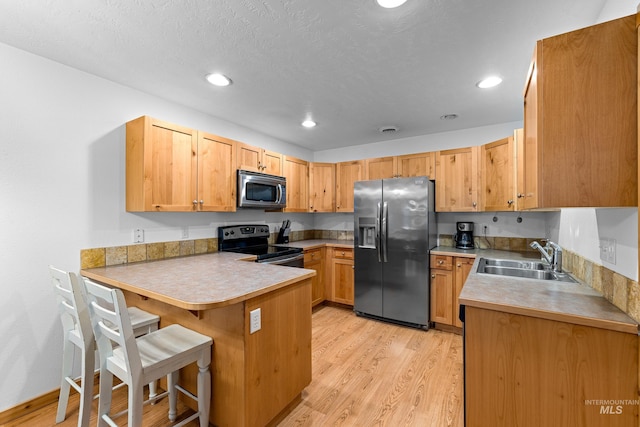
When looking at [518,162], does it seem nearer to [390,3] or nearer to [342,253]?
[390,3]

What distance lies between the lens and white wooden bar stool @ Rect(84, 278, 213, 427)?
131cm

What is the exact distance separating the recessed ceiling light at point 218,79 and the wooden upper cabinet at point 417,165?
237 cm

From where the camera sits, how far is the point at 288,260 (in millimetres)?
3197

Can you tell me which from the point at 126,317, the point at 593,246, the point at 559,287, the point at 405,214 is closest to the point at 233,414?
the point at 126,317

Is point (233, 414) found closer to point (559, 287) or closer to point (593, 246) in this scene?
point (559, 287)

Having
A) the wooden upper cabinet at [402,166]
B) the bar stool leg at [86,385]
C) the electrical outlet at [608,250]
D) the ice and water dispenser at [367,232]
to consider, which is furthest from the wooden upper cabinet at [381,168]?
the bar stool leg at [86,385]

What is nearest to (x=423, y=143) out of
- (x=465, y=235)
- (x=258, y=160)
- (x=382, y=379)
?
(x=465, y=235)

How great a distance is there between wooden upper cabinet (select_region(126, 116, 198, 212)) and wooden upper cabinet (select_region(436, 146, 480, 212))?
9.29 feet

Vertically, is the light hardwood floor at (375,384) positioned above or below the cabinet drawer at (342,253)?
below

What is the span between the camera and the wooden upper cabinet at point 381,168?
3.81 m

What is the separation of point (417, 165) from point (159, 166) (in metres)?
2.93

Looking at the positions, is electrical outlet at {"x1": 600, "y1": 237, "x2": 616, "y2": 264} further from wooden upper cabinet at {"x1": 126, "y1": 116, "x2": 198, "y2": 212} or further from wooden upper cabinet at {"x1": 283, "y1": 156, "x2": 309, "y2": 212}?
wooden upper cabinet at {"x1": 283, "y1": 156, "x2": 309, "y2": 212}

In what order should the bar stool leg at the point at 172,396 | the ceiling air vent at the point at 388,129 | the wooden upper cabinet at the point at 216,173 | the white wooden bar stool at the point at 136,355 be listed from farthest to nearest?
the ceiling air vent at the point at 388,129 → the wooden upper cabinet at the point at 216,173 → the bar stool leg at the point at 172,396 → the white wooden bar stool at the point at 136,355

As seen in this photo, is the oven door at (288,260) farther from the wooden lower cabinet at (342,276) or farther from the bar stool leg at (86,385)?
the bar stool leg at (86,385)
